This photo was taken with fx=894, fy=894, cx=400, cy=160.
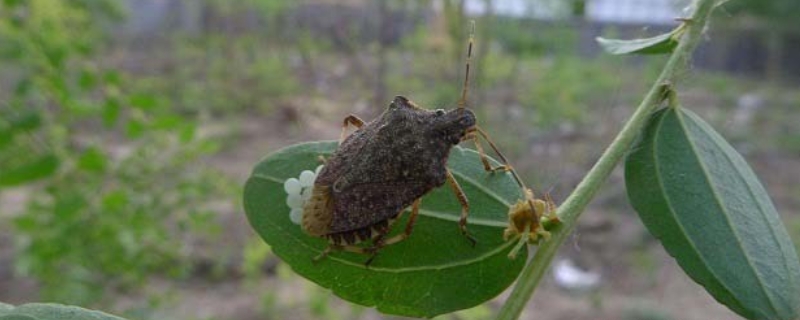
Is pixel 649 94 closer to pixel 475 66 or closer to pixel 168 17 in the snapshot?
pixel 475 66

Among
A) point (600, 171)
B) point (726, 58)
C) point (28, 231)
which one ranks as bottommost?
point (28, 231)

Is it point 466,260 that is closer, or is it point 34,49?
point 466,260

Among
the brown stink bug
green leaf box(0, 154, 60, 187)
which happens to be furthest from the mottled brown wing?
green leaf box(0, 154, 60, 187)

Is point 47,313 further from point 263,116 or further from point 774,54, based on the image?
point 774,54

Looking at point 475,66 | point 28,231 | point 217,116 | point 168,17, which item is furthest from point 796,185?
point 168,17

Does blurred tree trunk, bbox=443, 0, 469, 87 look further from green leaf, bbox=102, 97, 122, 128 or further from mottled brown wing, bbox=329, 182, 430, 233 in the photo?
mottled brown wing, bbox=329, 182, 430, 233

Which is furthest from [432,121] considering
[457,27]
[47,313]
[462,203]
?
[457,27]
